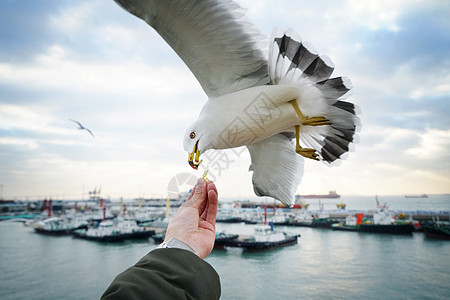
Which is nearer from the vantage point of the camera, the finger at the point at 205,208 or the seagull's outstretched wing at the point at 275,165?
the finger at the point at 205,208

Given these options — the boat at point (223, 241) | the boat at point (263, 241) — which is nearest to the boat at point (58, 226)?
the boat at point (223, 241)

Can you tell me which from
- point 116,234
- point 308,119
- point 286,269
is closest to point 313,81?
point 308,119

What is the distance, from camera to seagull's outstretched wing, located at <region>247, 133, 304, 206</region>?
166 cm

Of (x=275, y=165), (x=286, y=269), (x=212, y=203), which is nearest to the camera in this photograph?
(x=212, y=203)

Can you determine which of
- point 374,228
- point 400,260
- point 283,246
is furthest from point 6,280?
point 374,228

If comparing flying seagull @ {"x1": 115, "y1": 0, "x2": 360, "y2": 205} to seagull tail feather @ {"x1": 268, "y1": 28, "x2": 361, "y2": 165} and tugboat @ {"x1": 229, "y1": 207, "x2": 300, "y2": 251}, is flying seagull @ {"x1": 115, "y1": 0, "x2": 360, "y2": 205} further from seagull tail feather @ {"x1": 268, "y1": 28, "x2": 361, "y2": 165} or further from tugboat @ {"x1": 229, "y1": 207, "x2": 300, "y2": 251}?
tugboat @ {"x1": 229, "y1": 207, "x2": 300, "y2": 251}

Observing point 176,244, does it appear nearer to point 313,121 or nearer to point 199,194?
point 199,194

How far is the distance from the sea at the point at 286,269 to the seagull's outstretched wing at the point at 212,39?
8.24 m

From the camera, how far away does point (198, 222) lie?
774mm

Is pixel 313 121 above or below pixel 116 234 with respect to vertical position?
above

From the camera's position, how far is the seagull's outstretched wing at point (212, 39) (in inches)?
49.9

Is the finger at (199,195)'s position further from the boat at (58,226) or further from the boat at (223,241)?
the boat at (58,226)

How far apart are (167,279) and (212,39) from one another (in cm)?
120

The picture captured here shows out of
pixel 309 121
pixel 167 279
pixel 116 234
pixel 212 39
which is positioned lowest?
pixel 116 234
